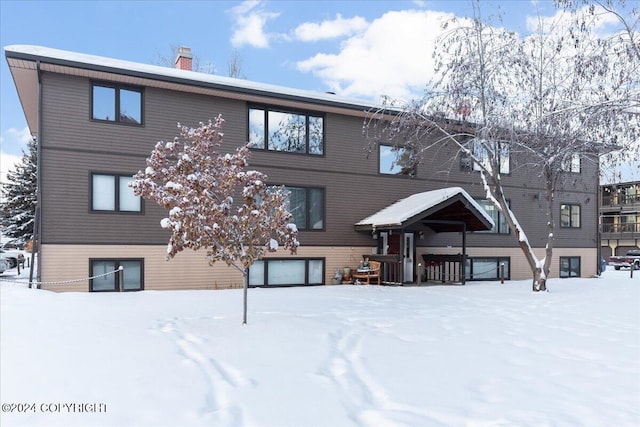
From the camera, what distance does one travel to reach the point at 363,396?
15.5 feet

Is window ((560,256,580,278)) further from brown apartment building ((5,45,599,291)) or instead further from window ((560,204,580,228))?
brown apartment building ((5,45,599,291))

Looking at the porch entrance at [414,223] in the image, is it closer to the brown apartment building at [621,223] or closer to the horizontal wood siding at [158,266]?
the horizontal wood siding at [158,266]

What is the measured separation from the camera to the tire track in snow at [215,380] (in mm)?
4188

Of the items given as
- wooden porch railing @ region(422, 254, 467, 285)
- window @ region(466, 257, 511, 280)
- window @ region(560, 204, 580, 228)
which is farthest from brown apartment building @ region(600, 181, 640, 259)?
wooden porch railing @ region(422, 254, 467, 285)

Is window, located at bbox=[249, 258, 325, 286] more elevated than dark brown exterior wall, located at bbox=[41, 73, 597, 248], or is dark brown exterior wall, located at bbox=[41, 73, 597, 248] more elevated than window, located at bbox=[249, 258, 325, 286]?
dark brown exterior wall, located at bbox=[41, 73, 597, 248]

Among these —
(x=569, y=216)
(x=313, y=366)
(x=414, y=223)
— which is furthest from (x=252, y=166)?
(x=569, y=216)

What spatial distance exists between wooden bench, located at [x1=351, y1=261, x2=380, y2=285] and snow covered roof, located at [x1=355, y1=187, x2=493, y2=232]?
1341 mm

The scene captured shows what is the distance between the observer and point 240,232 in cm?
843

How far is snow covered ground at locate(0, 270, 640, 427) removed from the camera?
430 cm

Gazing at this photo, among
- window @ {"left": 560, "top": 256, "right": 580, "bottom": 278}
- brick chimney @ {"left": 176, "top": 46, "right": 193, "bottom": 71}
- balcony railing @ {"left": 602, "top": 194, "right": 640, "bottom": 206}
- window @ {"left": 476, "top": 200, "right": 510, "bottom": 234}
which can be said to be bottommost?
window @ {"left": 560, "top": 256, "right": 580, "bottom": 278}

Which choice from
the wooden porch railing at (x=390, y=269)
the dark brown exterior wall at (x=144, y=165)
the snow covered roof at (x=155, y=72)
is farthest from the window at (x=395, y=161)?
the wooden porch railing at (x=390, y=269)

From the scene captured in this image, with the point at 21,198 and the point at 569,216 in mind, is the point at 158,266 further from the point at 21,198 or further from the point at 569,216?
the point at 21,198

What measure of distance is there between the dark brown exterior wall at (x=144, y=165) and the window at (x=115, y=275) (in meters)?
0.61

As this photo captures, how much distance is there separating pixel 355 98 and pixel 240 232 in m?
9.94
